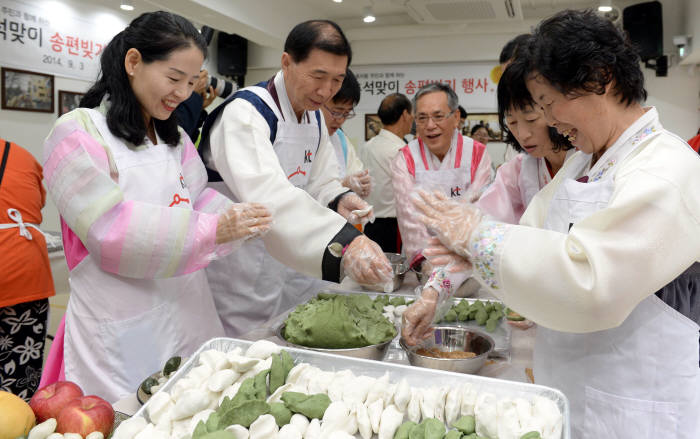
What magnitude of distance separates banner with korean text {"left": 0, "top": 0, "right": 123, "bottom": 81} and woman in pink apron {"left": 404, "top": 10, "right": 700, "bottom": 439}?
12.4ft

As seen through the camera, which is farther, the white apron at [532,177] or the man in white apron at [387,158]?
the man in white apron at [387,158]

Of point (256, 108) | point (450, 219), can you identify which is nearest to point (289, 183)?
point (256, 108)

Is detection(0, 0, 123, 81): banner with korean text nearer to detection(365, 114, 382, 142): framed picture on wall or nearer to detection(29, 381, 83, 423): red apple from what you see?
detection(29, 381, 83, 423): red apple

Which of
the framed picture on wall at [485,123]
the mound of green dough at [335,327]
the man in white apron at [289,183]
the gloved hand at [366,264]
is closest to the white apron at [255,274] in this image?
the man in white apron at [289,183]

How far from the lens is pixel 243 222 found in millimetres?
1501

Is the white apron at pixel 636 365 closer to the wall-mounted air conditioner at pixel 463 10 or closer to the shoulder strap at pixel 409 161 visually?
the shoulder strap at pixel 409 161

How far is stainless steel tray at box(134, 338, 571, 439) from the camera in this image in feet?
3.22

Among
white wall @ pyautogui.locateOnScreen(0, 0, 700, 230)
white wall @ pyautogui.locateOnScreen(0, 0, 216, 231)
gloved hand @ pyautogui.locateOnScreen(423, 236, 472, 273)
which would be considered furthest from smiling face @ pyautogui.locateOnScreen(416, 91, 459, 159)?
white wall @ pyautogui.locateOnScreen(0, 0, 700, 230)

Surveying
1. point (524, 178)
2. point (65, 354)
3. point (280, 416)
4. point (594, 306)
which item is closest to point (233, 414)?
point (280, 416)

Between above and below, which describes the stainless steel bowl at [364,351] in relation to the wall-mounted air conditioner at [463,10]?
below

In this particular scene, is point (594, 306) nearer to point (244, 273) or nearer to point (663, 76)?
point (244, 273)

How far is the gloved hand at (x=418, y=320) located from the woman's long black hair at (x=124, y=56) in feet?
3.24

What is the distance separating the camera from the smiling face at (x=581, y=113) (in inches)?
41.8

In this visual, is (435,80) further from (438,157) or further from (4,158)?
(4,158)
